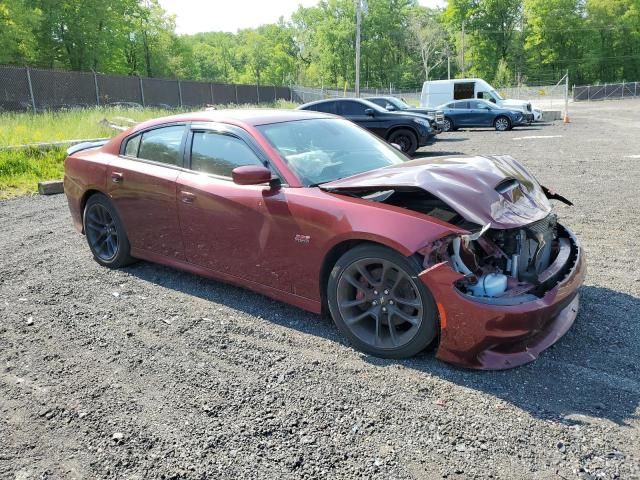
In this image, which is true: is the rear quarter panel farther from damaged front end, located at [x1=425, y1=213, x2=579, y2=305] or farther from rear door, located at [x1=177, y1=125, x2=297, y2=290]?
damaged front end, located at [x1=425, y1=213, x2=579, y2=305]

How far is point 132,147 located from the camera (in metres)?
5.07

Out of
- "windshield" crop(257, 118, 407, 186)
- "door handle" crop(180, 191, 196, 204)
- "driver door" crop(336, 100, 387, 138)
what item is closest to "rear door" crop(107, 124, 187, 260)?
"door handle" crop(180, 191, 196, 204)

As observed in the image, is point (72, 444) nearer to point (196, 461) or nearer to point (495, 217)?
point (196, 461)

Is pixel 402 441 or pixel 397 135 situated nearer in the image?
pixel 402 441

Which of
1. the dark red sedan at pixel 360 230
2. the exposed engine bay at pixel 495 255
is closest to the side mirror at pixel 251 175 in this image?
the dark red sedan at pixel 360 230

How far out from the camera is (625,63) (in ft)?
256

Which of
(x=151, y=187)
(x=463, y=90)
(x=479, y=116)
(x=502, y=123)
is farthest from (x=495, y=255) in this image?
(x=463, y=90)

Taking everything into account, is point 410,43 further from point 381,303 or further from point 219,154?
point 381,303

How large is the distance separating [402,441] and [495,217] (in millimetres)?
1443

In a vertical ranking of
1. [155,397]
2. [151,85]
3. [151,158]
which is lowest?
[155,397]

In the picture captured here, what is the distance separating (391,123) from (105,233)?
10.3m

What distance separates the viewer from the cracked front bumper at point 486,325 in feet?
9.58

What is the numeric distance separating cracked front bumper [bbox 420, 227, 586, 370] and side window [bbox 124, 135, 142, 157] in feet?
10.7

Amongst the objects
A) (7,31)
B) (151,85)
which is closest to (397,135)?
(151,85)
